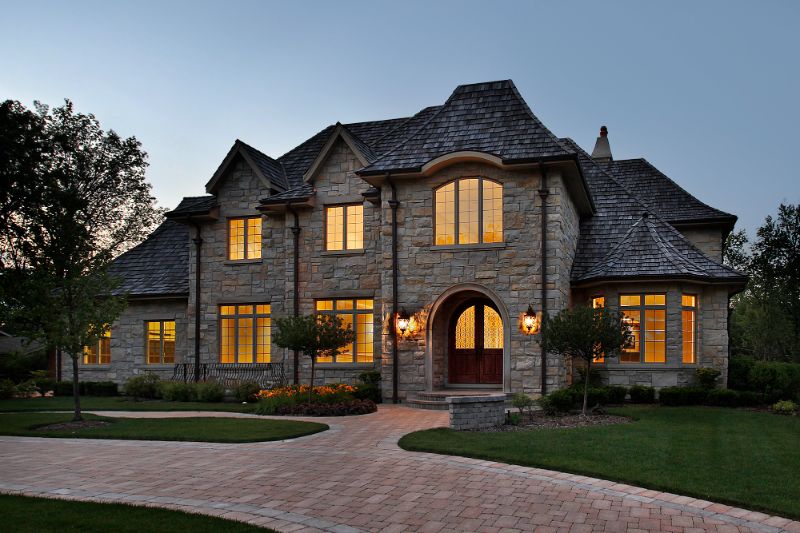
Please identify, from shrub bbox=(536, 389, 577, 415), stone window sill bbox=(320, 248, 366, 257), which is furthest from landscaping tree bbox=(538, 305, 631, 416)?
stone window sill bbox=(320, 248, 366, 257)

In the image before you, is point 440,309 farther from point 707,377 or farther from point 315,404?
point 707,377

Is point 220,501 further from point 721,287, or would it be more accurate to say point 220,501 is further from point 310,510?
point 721,287

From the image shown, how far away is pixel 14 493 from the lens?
26.3ft

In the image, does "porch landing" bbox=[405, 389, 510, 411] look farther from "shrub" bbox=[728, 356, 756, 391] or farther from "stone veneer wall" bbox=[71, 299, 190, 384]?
"stone veneer wall" bbox=[71, 299, 190, 384]

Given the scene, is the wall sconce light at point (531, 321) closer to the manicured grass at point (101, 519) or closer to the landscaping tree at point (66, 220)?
the landscaping tree at point (66, 220)

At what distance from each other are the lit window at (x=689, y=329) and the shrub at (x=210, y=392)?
13611 millimetres

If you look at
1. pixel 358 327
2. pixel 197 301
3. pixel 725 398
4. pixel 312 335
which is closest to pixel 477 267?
pixel 358 327

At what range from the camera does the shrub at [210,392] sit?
806 inches

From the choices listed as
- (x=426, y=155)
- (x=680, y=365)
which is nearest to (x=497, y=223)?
(x=426, y=155)

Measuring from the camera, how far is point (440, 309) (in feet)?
62.3

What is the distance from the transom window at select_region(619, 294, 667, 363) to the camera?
60.6 ft

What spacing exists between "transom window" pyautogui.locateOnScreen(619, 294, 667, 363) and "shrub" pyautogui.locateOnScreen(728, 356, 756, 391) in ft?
6.87

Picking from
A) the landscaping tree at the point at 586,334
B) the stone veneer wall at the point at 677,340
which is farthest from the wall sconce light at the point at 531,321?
the stone veneer wall at the point at 677,340

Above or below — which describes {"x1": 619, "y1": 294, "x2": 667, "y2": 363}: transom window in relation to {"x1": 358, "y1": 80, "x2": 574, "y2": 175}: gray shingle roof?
below
